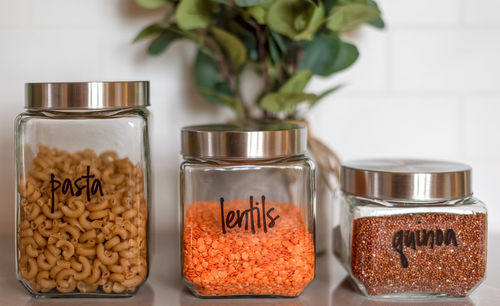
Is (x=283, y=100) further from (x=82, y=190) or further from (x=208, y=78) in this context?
(x=82, y=190)

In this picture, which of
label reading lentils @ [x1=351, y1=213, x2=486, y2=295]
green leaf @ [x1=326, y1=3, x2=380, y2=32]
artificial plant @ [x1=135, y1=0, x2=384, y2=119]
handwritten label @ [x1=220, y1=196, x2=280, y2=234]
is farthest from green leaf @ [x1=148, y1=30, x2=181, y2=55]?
label reading lentils @ [x1=351, y1=213, x2=486, y2=295]

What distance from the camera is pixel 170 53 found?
41.1 inches

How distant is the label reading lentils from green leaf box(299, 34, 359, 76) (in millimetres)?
316

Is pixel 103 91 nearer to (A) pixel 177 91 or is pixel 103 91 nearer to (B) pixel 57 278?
(B) pixel 57 278

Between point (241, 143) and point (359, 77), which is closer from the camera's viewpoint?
point (241, 143)

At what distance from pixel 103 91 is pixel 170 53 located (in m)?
0.38

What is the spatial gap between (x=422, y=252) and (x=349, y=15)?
384 mm

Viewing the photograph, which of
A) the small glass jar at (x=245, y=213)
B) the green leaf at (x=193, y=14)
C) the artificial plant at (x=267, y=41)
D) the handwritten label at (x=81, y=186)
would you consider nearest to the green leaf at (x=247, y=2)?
the artificial plant at (x=267, y=41)

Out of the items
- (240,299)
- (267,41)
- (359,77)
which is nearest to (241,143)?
(240,299)

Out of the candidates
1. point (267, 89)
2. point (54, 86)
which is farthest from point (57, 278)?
point (267, 89)

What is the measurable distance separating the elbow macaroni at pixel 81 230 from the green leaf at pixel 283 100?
0.86ft

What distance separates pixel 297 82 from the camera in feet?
2.81

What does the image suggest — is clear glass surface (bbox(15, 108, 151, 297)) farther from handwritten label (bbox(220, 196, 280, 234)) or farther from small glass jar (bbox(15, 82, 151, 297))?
handwritten label (bbox(220, 196, 280, 234))

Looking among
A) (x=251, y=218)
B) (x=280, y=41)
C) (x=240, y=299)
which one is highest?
(x=280, y=41)
